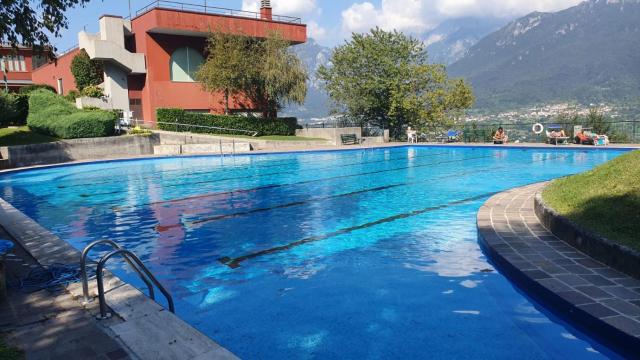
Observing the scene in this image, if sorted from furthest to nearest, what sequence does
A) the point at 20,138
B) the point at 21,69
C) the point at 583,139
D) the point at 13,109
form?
the point at 21,69
the point at 13,109
the point at 583,139
the point at 20,138

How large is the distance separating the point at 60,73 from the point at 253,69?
70.2ft

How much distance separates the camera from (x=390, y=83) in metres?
36.3

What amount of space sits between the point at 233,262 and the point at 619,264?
17.7 ft

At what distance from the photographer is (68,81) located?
40219mm

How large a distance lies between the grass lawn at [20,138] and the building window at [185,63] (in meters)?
11.4

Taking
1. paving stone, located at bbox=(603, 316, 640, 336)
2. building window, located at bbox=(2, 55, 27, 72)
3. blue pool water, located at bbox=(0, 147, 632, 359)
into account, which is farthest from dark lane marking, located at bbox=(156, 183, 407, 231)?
building window, located at bbox=(2, 55, 27, 72)

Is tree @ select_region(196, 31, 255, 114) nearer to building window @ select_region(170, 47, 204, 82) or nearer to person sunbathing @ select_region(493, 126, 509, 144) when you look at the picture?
building window @ select_region(170, 47, 204, 82)

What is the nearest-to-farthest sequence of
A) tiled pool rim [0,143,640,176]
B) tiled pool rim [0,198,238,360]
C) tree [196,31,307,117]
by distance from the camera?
tiled pool rim [0,198,238,360]
tiled pool rim [0,143,640,176]
tree [196,31,307,117]

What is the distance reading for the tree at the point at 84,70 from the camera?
3441cm

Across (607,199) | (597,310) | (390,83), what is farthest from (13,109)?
(597,310)

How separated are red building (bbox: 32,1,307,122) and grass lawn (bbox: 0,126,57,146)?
8.16 metres

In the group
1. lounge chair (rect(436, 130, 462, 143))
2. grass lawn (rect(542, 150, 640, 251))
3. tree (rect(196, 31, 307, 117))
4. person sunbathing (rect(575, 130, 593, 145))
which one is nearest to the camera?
grass lawn (rect(542, 150, 640, 251))

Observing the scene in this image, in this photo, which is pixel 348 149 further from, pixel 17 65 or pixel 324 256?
pixel 17 65

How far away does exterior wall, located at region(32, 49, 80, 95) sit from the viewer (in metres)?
39.2
